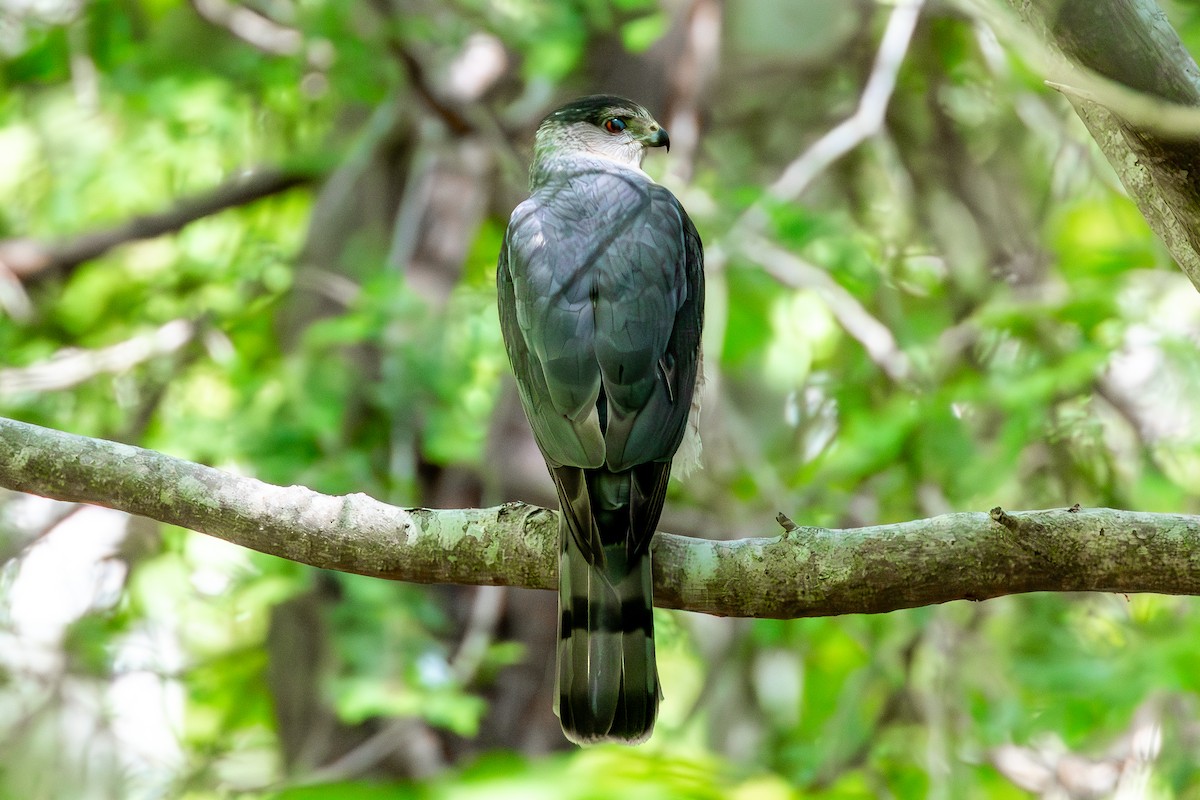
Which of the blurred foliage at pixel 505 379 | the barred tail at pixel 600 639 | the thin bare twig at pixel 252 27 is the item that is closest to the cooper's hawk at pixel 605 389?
the barred tail at pixel 600 639

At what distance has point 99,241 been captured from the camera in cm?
578

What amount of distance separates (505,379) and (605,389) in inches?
105

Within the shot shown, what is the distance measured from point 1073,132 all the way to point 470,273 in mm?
3162

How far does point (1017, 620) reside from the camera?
5.42 meters

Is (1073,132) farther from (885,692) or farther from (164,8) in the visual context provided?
(164,8)

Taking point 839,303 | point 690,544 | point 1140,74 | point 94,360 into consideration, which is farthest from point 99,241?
point 1140,74

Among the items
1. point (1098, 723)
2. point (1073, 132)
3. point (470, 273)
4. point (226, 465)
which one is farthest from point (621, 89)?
point (1098, 723)

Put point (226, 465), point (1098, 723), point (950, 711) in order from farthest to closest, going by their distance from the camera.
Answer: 1. point (226, 465)
2. point (950, 711)
3. point (1098, 723)

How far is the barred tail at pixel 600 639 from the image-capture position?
2877mm

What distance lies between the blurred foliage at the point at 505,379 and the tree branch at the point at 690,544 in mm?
1226

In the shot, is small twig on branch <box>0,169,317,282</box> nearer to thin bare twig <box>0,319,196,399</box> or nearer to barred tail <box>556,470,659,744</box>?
thin bare twig <box>0,319,196,399</box>

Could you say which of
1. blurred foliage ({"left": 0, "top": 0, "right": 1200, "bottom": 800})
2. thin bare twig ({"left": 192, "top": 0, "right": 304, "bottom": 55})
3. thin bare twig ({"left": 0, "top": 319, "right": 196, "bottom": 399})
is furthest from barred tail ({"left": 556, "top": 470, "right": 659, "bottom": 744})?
thin bare twig ({"left": 192, "top": 0, "right": 304, "bottom": 55})

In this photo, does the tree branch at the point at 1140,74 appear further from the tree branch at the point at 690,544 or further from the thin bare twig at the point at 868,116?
the thin bare twig at the point at 868,116

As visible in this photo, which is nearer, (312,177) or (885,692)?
(885,692)
